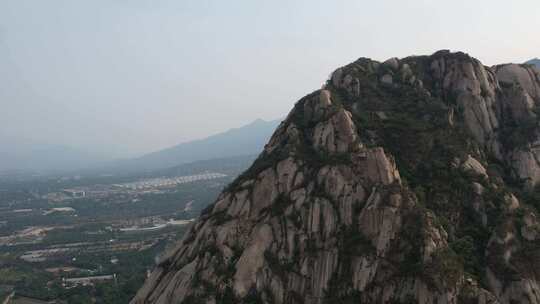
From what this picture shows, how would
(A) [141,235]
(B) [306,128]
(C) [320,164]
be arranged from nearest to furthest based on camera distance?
(C) [320,164] < (B) [306,128] < (A) [141,235]

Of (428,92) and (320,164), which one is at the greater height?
(428,92)

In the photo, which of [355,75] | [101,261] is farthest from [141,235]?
[355,75]

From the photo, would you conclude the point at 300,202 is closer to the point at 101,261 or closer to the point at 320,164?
the point at 320,164

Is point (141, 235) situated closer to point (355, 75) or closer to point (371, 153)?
point (355, 75)

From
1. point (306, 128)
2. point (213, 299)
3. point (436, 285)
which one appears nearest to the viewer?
point (436, 285)

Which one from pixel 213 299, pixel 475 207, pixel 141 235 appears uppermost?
pixel 475 207

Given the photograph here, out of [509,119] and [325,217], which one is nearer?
[325,217]

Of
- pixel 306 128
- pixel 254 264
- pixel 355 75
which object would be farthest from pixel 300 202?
pixel 355 75
